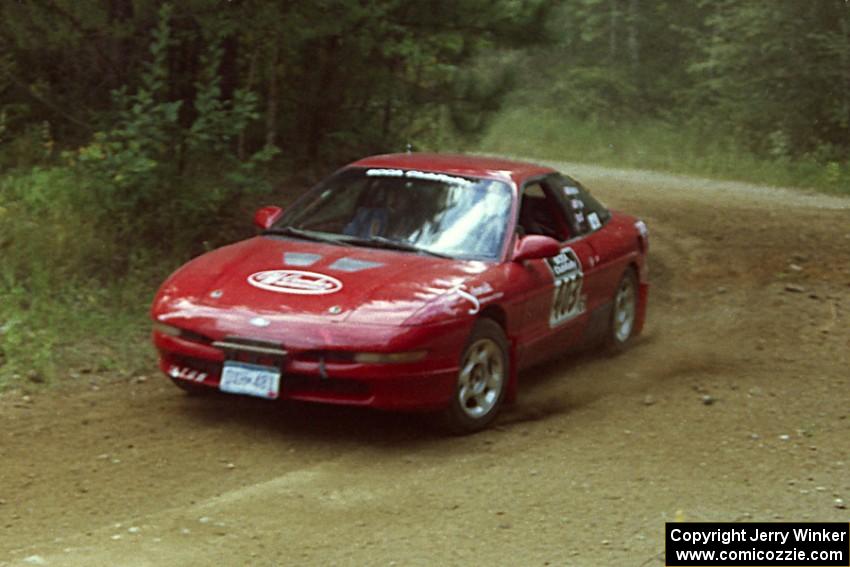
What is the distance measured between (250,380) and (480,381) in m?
1.36

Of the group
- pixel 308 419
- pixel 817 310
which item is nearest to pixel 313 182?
pixel 817 310

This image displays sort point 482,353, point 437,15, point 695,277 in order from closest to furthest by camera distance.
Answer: point 482,353 → point 437,15 → point 695,277

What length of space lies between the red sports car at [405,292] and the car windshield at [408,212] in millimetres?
12

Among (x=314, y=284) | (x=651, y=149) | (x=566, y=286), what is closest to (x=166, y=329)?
(x=314, y=284)

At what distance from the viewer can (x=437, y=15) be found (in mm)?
12414

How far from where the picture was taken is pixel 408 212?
354 inches

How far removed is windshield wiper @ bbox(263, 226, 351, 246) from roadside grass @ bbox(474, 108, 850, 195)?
13672mm

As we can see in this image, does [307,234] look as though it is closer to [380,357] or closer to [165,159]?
[380,357]

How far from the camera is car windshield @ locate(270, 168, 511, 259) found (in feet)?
28.6

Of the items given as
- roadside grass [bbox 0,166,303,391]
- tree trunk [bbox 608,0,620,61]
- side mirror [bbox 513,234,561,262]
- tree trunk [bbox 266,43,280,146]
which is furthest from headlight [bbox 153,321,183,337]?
tree trunk [bbox 608,0,620,61]

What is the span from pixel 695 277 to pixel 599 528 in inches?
291

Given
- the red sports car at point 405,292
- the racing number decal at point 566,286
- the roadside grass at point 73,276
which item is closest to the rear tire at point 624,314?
the red sports car at point 405,292

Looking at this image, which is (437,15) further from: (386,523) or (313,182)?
(386,523)

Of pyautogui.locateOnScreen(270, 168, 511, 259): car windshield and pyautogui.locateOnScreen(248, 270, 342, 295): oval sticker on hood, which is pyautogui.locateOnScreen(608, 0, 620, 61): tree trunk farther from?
pyautogui.locateOnScreen(248, 270, 342, 295): oval sticker on hood
